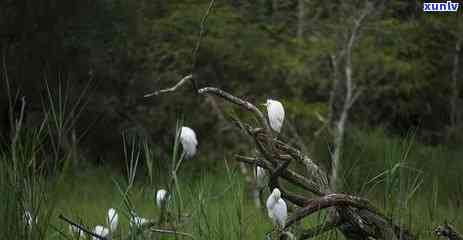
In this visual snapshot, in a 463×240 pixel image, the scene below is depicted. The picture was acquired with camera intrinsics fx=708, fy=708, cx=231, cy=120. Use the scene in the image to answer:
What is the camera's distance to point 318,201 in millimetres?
2068

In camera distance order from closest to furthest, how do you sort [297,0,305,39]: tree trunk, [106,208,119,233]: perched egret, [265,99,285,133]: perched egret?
A: [106,208,119,233]: perched egret, [265,99,285,133]: perched egret, [297,0,305,39]: tree trunk

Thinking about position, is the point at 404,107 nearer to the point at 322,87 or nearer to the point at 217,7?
the point at 322,87

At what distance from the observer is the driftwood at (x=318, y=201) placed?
6.79 ft

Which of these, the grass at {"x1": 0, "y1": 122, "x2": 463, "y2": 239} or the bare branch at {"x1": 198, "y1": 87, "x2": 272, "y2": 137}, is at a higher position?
the bare branch at {"x1": 198, "y1": 87, "x2": 272, "y2": 137}

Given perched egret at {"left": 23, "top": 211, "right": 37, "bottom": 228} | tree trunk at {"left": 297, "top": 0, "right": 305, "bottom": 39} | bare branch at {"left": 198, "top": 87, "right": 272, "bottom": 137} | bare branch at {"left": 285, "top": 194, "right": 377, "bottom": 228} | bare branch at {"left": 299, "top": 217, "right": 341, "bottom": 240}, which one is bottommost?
tree trunk at {"left": 297, "top": 0, "right": 305, "bottom": 39}

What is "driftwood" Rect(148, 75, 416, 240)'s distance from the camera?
207cm

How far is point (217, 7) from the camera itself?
25.1ft

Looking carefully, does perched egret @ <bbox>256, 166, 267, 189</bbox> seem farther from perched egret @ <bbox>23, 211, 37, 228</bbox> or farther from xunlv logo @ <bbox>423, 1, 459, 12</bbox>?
xunlv logo @ <bbox>423, 1, 459, 12</bbox>

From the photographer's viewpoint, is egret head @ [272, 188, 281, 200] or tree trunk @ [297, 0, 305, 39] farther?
tree trunk @ [297, 0, 305, 39]

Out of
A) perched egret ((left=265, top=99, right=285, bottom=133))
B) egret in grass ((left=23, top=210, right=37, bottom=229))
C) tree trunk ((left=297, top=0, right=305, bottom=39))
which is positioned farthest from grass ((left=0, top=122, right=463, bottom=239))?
tree trunk ((left=297, top=0, right=305, bottom=39))

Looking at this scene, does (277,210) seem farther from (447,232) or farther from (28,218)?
(28,218)

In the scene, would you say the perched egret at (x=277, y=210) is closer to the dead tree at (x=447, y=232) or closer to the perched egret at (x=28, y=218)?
the dead tree at (x=447, y=232)

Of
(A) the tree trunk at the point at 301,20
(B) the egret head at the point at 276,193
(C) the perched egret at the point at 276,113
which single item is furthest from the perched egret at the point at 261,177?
(A) the tree trunk at the point at 301,20

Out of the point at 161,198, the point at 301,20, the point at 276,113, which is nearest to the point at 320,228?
the point at 161,198
